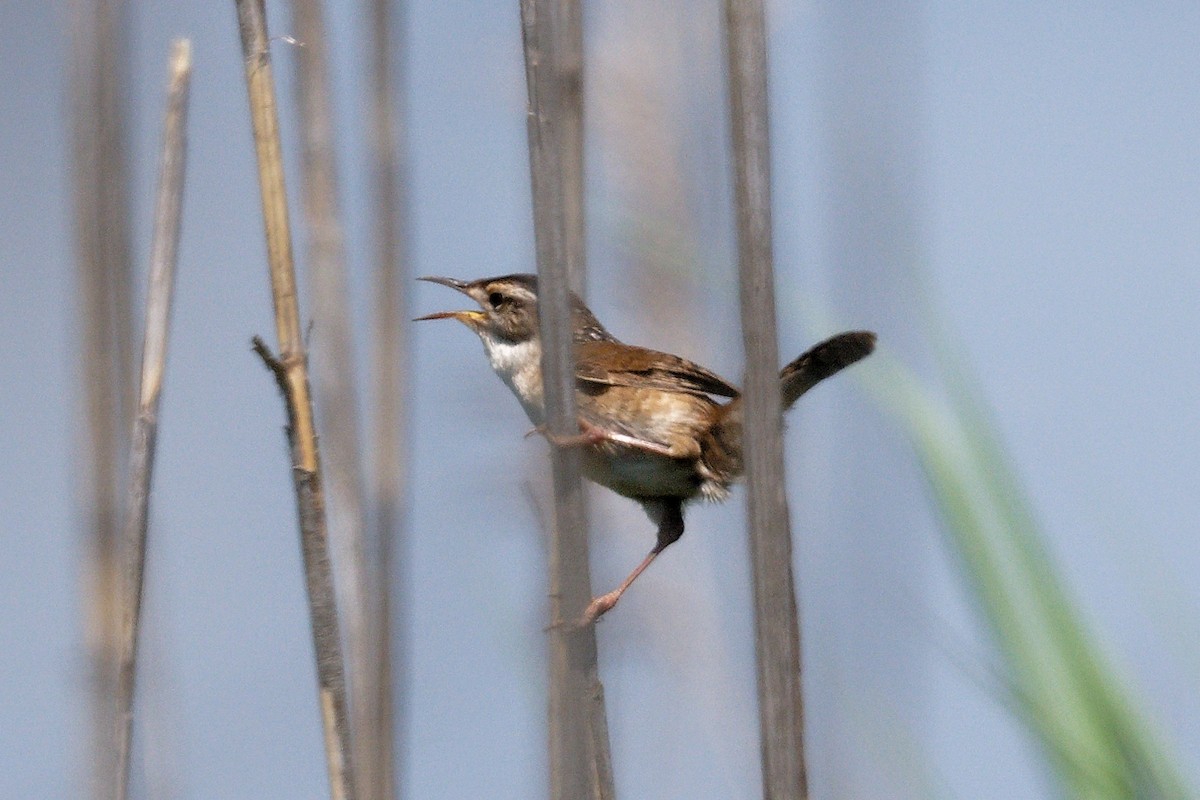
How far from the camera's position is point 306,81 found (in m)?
2.07


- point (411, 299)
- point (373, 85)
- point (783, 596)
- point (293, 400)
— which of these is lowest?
point (783, 596)

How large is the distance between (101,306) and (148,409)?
43 centimetres

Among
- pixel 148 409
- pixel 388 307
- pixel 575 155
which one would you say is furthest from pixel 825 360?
pixel 148 409

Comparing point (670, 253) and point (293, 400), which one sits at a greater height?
point (670, 253)

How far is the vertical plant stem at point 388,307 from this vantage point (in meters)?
1.98

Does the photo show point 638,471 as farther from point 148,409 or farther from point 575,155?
point 148,409

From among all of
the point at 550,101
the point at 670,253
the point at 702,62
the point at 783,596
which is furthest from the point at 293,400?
the point at 702,62

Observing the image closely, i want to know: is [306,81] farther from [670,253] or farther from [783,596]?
[783,596]

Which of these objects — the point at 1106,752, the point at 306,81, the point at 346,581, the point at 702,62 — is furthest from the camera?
the point at 702,62

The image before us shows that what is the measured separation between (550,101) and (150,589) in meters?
1.29

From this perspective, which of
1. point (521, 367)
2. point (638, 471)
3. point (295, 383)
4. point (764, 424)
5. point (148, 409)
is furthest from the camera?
point (521, 367)

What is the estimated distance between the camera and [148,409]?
162 centimetres

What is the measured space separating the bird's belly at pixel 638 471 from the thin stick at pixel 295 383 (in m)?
0.80

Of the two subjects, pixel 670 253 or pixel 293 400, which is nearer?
pixel 293 400
